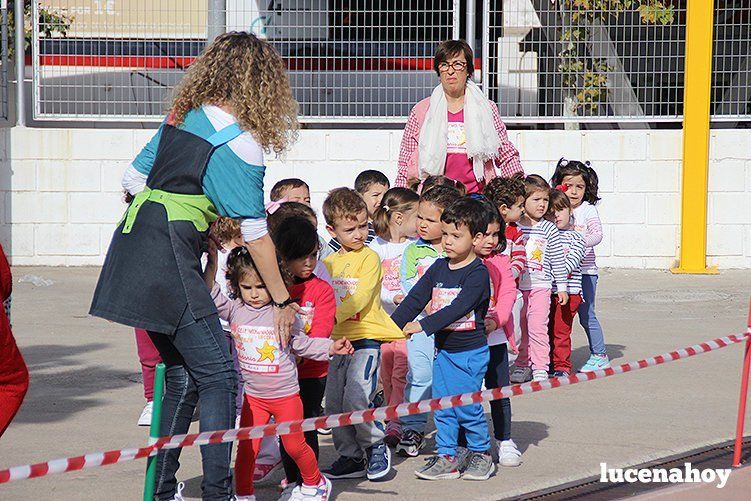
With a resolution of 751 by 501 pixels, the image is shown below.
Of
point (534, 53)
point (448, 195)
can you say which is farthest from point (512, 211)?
point (534, 53)

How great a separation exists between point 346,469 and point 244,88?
193 cm

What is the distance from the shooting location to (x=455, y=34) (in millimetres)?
12594

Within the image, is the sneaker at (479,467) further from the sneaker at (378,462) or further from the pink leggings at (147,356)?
the pink leggings at (147,356)

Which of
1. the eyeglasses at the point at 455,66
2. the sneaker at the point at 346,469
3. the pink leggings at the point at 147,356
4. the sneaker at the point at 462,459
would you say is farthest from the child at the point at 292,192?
the sneaker at the point at 462,459

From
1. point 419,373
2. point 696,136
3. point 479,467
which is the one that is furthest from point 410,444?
point 696,136

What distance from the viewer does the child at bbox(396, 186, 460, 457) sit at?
19.6 feet

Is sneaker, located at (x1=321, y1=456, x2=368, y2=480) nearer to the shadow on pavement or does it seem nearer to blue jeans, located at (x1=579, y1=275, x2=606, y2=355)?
the shadow on pavement

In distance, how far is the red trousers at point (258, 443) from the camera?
491cm

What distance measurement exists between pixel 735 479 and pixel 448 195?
189 centimetres

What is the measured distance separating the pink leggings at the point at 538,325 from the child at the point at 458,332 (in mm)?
1980

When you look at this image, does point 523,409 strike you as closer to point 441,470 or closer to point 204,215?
point 441,470

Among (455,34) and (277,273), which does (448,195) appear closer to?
(277,273)

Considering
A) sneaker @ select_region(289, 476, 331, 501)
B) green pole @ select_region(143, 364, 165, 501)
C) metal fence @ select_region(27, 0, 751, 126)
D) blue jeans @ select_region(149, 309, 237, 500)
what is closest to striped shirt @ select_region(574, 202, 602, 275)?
sneaker @ select_region(289, 476, 331, 501)

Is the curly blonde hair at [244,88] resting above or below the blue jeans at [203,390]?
above
